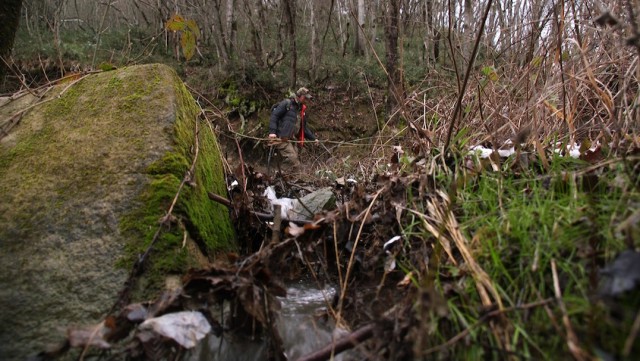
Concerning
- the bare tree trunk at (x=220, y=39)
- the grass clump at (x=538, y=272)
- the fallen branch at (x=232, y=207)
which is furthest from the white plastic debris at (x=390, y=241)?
the bare tree trunk at (x=220, y=39)

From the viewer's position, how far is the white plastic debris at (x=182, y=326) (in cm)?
125

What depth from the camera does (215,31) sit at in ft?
42.2

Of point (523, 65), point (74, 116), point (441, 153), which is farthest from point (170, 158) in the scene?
point (523, 65)

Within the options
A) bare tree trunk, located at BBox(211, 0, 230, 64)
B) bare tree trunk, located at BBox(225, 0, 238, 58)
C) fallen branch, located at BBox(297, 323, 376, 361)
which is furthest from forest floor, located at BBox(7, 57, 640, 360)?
bare tree trunk, located at BBox(225, 0, 238, 58)

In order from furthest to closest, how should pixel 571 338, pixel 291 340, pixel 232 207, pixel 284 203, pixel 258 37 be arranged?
pixel 258 37, pixel 284 203, pixel 232 207, pixel 291 340, pixel 571 338

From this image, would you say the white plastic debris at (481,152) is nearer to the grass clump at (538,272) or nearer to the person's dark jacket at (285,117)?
the grass clump at (538,272)

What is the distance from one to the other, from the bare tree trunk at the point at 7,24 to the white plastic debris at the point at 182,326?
9.37ft

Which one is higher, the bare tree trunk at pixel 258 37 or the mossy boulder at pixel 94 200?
the bare tree trunk at pixel 258 37

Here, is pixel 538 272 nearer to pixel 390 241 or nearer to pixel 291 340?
pixel 390 241

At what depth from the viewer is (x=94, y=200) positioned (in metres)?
1.76

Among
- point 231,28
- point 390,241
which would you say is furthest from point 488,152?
point 231,28

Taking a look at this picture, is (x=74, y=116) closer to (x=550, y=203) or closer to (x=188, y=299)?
(x=188, y=299)

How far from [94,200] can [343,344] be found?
1.21 meters

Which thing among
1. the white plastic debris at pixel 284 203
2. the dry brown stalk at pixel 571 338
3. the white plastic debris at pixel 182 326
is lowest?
the white plastic debris at pixel 284 203
